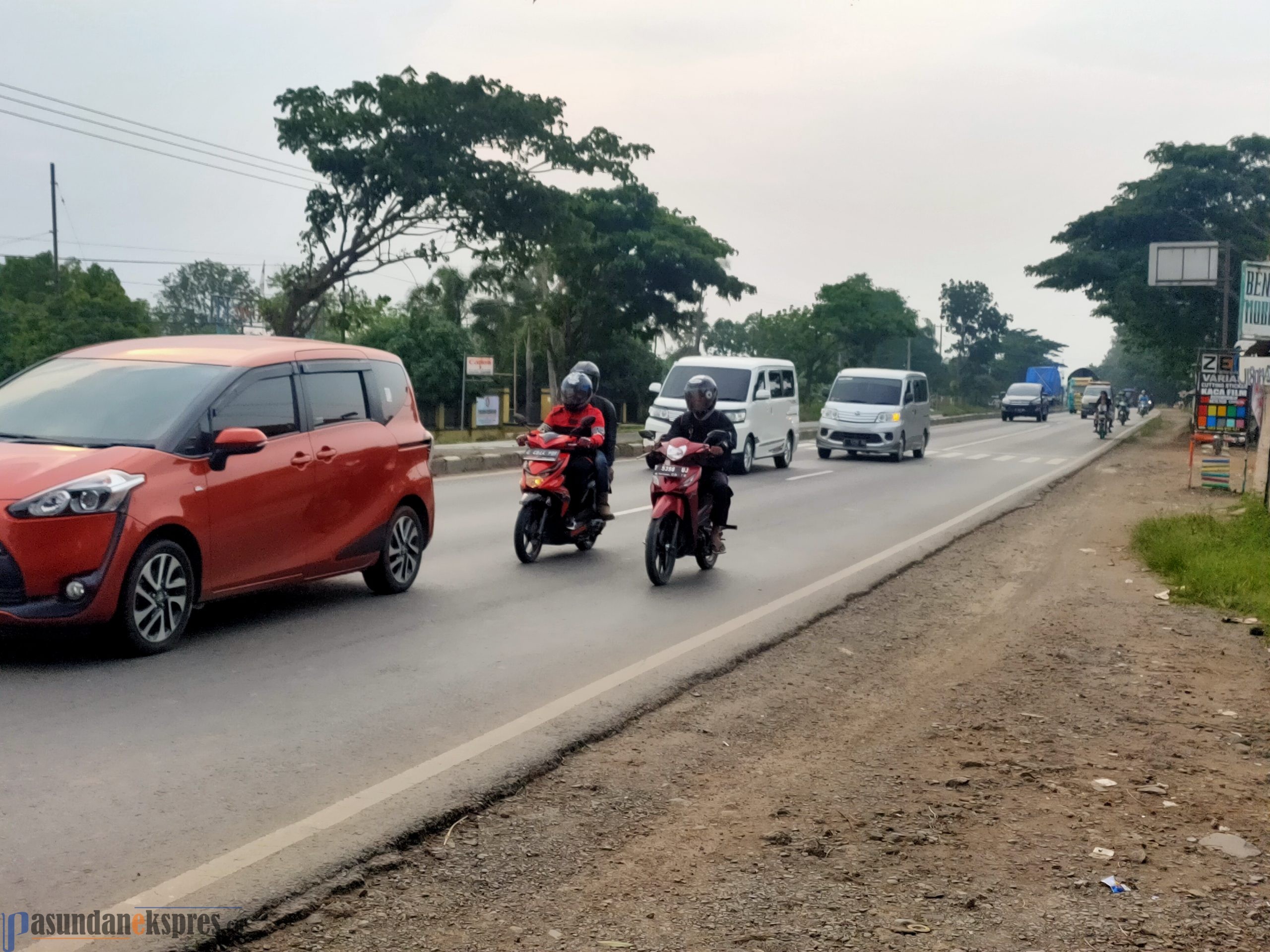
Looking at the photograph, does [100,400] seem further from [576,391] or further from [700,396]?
[700,396]

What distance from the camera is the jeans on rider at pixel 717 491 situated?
36.0ft

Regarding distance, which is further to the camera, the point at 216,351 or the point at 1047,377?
the point at 1047,377

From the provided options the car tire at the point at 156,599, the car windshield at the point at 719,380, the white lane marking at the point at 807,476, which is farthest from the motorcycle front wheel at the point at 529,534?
the car windshield at the point at 719,380

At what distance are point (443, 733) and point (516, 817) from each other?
3.76 feet

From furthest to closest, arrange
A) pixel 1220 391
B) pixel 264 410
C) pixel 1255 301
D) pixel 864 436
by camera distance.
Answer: pixel 864 436, pixel 1220 391, pixel 1255 301, pixel 264 410

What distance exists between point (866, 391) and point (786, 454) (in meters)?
4.62

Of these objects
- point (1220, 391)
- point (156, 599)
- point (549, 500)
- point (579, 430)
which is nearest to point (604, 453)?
point (579, 430)

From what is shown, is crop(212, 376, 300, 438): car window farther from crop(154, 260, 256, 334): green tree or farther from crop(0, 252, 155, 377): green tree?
crop(154, 260, 256, 334): green tree

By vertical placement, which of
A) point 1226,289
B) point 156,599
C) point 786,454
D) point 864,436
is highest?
point 1226,289

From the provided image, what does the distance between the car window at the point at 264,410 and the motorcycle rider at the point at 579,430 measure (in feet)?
10.8

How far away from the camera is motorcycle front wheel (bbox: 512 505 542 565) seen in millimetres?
11375

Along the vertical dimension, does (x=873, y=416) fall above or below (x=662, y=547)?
above

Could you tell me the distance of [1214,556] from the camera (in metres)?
12.2

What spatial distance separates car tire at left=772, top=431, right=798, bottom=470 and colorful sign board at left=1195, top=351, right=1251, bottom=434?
24.0 ft
